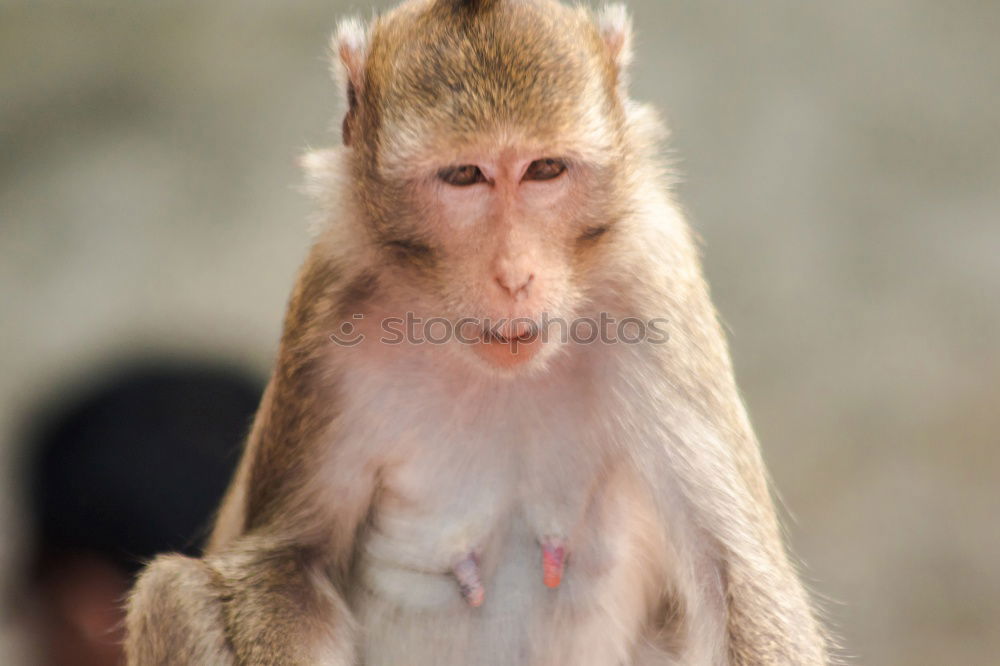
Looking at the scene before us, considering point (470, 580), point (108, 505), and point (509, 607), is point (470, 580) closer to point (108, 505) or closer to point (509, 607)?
point (509, 607)

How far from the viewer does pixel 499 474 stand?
3.31 metres

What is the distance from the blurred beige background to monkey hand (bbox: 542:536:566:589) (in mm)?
3642

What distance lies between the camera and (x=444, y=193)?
9.64 feet

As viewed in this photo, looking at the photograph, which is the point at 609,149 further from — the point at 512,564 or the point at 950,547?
the point at 950,547

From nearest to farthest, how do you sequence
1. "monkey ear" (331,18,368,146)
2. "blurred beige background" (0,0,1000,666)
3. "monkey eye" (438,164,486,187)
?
"monkey eye" (438,164,486,187) → "monkey ear" (331,18,368,146) → "blurred beige background" (0,0,1000,666)

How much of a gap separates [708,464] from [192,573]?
4.63 ft

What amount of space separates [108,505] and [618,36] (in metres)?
3.17

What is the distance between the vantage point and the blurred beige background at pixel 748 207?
6699mm

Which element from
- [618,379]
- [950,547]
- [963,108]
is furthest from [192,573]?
[963,108]

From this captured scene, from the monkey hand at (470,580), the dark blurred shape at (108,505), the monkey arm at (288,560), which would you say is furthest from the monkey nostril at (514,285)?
the dark blurred shape at (108,505)

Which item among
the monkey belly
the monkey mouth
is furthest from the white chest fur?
the monkey mouth

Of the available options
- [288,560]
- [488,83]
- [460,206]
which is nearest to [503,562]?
[288,560]

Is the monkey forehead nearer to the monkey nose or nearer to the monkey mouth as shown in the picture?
the monkey nose

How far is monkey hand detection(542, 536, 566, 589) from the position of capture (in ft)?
10.7
